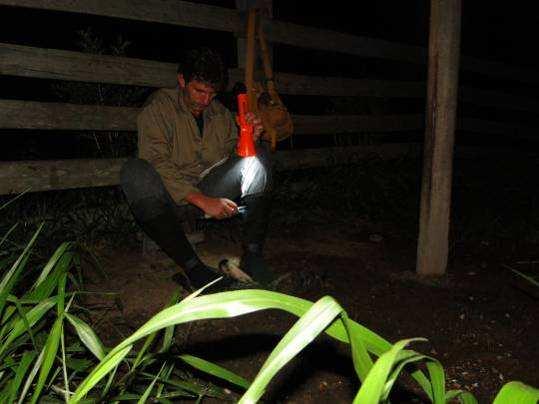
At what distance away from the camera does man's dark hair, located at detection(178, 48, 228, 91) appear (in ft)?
7.95

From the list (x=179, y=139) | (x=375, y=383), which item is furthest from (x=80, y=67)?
(x=375, y=383)

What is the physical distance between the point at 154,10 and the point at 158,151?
4.06 feet

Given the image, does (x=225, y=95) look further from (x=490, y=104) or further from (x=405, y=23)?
(x=405, y=23)

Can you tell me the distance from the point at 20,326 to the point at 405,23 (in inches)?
341

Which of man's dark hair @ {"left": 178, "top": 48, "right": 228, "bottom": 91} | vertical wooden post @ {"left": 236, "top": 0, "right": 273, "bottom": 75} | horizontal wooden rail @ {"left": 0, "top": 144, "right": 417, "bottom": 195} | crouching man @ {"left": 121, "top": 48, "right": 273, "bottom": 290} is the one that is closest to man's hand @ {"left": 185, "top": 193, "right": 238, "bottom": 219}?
crouching man @ {"left": 121, "top": 48, "right": 273, "bottom": 290}

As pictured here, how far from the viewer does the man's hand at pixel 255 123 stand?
8.85 ft

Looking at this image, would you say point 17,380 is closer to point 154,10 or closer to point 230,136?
point 230,136

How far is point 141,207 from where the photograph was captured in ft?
8.05

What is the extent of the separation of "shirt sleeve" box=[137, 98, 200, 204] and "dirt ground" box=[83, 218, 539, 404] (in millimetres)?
538

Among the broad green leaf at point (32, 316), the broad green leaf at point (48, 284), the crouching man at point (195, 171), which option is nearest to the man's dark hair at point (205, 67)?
the crouching man at point (195, 171)

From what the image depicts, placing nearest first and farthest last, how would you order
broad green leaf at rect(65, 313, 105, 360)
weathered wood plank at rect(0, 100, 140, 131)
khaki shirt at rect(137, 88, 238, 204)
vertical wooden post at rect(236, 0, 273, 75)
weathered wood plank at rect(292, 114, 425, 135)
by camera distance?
broad green leaf at rect(65, 313, 105, 360) → khaki shirt at rect(137, 88, 238, 204) → weathered wood plank at rect(0, 100, 140, 131) → vertical wooden post at rect(236, 0, 273, 75) → weathered wood plank at rect(292, 114, 425, 135)

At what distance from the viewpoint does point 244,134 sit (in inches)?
106

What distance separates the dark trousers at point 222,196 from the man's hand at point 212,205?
0.44 ft

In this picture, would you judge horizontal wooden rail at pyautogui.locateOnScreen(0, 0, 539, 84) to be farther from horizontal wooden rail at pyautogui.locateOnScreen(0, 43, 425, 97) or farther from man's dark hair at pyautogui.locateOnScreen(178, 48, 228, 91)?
man's dark hair at pyautogui.locateOnScreen(178, 48, 228, 91)
